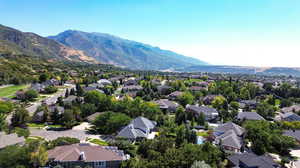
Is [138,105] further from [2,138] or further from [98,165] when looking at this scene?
[2,138]

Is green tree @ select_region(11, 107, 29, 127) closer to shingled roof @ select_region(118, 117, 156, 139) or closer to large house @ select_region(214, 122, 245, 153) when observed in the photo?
shingled roof @ select_region(118, 117, 156, 139)

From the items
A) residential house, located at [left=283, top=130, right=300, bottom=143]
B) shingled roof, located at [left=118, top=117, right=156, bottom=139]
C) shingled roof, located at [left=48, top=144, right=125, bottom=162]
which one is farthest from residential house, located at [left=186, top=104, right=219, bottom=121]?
shingled roof, located at [left=48, top=144, right=125, bottom=162]

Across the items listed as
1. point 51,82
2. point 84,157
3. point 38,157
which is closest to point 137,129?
point 84,157

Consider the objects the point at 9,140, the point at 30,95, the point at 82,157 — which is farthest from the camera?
the point at 30,95

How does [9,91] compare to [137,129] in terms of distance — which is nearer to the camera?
[137,129]

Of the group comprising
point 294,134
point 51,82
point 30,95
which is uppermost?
point 51,82

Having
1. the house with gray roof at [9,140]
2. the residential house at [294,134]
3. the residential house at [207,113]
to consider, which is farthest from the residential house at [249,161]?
the house with gray roof at [9,140]

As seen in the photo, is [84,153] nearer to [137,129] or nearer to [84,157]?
[84,157]
